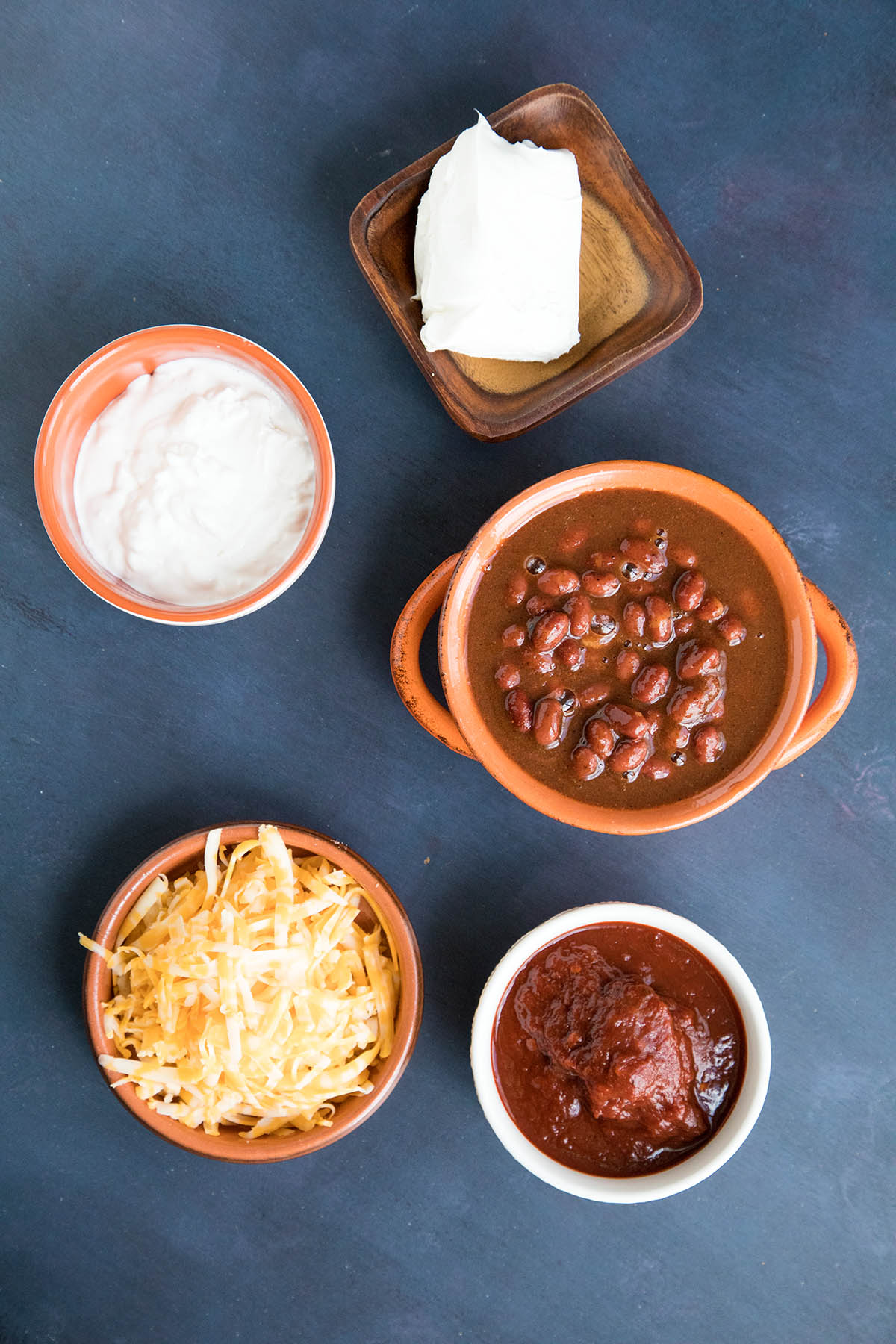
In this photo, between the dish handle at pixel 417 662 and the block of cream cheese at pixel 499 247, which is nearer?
the block of cream cheese at pixel 499 247

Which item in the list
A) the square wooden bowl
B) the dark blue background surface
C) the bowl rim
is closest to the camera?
the bowl rim

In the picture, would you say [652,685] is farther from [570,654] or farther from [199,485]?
[199,485]

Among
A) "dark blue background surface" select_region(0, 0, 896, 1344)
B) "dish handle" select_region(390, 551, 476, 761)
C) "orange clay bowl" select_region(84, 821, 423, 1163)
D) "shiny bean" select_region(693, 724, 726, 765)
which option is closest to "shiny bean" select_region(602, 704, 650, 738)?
"shiny bean" select_region(693, 724, 726, 765)

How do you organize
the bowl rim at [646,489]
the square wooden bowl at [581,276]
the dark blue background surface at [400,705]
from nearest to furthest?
the bowl rim at [646,489]
the square wooden bowl at [581,276]
the dark blue background surface at [400,705]

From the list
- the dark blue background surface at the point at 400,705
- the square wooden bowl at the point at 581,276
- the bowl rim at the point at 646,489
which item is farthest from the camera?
the dark blue background surface at the point at 400,705

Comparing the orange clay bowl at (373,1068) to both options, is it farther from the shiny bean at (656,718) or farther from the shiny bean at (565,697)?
the shiny bean at (656,718)

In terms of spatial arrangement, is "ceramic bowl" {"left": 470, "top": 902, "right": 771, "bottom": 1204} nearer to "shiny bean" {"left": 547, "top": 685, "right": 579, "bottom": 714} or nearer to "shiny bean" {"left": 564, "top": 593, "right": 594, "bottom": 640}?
"shiny bean" {"left": 547, "top": 685, "right": 579, "bottom": 714}

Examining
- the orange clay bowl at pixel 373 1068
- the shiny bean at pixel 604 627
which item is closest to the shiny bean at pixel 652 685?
the shiny bean at pixel 604 627
